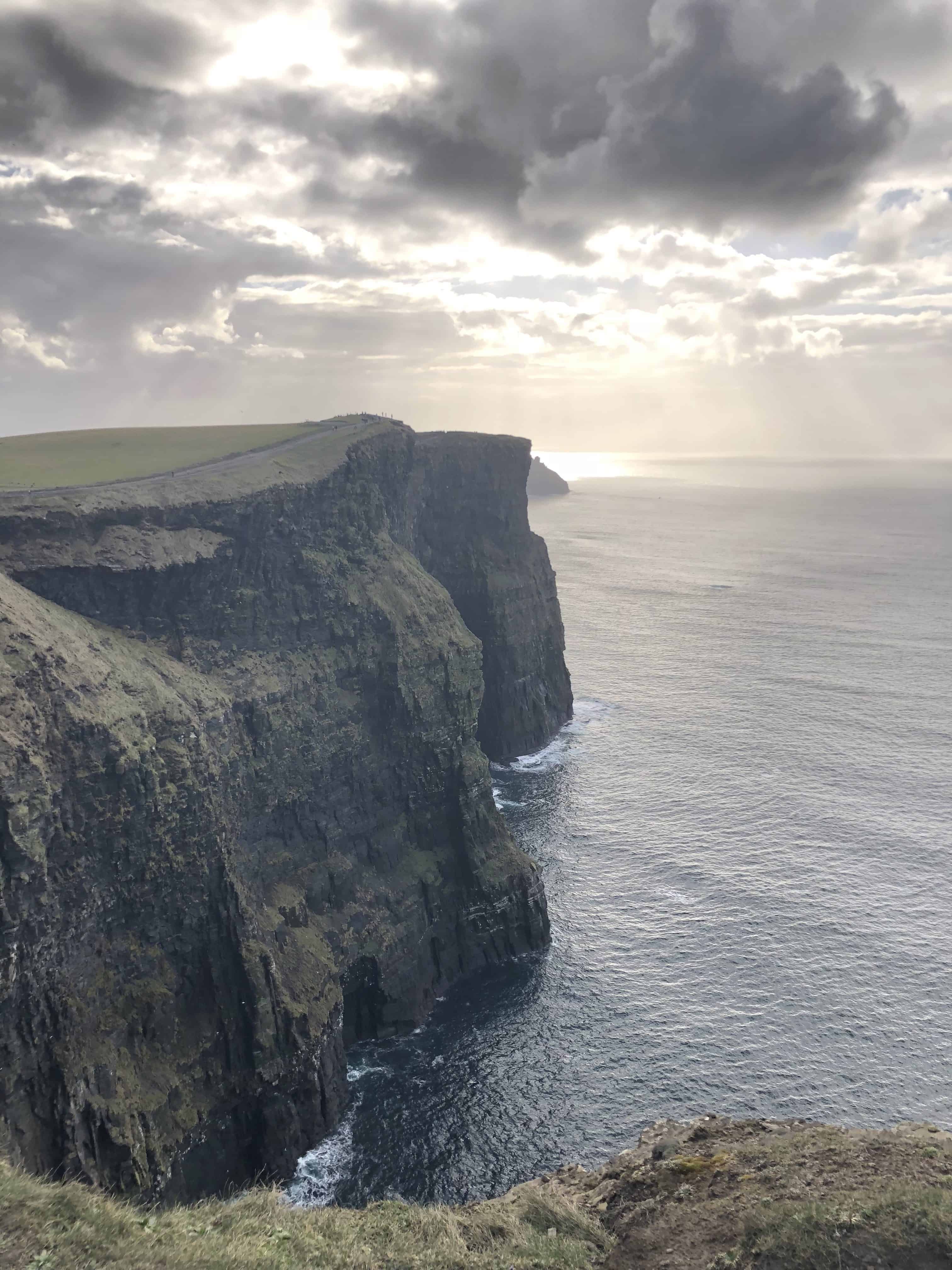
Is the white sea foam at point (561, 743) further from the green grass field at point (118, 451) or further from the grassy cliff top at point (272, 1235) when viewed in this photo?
the grassy cliff top at point (272, 1235)

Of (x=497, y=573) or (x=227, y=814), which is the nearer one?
(x=227, y=814)

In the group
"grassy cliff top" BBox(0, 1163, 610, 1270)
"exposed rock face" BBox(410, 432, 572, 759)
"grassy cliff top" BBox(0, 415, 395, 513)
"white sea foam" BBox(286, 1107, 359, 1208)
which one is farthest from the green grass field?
"grassy cliff top" BBox(0, 1163, 610, 1270)

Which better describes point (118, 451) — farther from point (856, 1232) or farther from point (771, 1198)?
point (856, 1232)

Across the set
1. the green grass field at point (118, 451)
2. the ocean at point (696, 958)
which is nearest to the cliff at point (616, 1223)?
the ocean at point (696, 958)

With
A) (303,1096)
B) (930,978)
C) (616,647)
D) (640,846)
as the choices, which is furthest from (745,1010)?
(616,647)

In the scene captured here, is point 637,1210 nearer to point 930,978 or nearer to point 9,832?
point 9,832

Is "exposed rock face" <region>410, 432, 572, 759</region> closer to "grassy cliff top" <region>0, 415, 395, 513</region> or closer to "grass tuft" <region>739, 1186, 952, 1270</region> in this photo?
"grassy cliff top" <region>0, 415, 395, 513</region>

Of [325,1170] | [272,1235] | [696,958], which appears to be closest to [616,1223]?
[272,1235]
